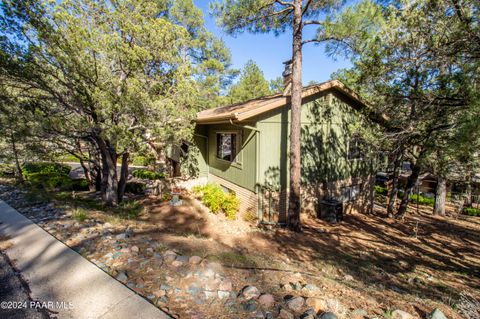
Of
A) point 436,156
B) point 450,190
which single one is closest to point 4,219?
point 436,156

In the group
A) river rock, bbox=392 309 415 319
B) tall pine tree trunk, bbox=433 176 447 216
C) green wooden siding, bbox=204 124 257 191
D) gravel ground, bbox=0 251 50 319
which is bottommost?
tall pine tree trunk, bbox=433 176 447 216

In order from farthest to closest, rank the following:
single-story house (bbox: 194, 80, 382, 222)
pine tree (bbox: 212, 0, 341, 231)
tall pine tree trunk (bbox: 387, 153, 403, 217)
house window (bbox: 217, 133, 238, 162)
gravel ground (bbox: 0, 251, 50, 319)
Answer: house window (bbox: 217, 133, 238, 162)
tall pine tree trunk (bbox: 387, 153, 403, 217)
single-story house (bbox: 194, 80, 382, 222)
pine tree (bbox: 212, 0, 341, 231)
gravel ground (bbox: 0, 251, 50, 319)

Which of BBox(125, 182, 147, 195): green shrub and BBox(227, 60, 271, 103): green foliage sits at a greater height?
BBox(227, 60, 271, 103): green foliage

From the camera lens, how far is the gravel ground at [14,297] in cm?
244

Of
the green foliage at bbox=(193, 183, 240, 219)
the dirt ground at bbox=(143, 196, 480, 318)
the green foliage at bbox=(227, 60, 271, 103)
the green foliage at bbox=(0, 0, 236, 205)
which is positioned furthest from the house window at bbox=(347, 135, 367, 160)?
the green foliage at bbox=(227, 60, 271, 103)

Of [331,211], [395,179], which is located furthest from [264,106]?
[395,179]

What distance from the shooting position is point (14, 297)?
271cm

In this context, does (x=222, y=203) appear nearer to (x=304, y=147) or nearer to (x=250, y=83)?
(x=304, y=147)

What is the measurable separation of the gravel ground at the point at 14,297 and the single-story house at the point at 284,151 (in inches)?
249

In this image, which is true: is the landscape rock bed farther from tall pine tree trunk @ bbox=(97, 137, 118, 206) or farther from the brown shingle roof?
the brown shingle roof

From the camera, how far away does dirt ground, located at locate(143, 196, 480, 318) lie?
360 centimetres

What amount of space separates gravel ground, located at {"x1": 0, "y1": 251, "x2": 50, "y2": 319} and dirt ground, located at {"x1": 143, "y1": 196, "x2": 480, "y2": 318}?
212 cm

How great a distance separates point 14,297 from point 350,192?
40.4ft

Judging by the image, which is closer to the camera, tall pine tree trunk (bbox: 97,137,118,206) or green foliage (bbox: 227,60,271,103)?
tall pine tree trunk (bbox: 97,137,118,206)
